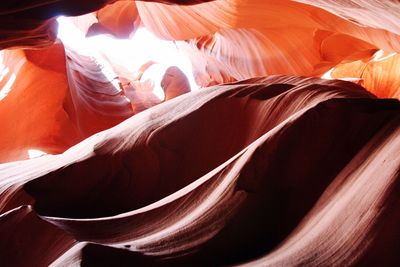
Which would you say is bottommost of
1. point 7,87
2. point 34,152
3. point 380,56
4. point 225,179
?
point 34,152

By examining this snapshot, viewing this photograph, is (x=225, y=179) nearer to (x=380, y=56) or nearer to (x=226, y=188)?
(x=226, y=188)

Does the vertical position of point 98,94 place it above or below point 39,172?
below

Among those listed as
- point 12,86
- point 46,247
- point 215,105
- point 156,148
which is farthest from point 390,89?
point 46,247

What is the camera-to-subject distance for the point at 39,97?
4316 mm

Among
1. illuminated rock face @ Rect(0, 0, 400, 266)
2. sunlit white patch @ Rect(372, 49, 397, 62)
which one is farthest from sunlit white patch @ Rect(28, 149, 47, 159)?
sunlit white patch @ Rect(372, 49, 397, 62)

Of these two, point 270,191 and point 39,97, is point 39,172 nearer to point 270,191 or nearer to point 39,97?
point 270,191

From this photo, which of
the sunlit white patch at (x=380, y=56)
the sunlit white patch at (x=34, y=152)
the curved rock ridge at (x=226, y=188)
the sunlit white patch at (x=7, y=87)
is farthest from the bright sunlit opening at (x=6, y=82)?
the sunlit white patch at (x=380, y=56)

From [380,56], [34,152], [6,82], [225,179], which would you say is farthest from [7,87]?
[380,56]

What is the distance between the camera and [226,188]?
1422 mm

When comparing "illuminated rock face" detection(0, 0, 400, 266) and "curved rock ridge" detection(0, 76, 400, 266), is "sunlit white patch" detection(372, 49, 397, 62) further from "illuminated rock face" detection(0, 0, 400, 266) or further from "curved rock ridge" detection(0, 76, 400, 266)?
"curved rock ridge" detection(0, 76, 400, 266)

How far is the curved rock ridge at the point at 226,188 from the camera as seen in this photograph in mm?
1149

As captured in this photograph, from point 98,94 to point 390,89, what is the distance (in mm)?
2915

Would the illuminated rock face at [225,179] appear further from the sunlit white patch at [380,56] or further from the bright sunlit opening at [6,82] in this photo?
the bright sunlit opening at [6,82]

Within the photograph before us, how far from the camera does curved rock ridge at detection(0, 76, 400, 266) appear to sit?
1.15 m
